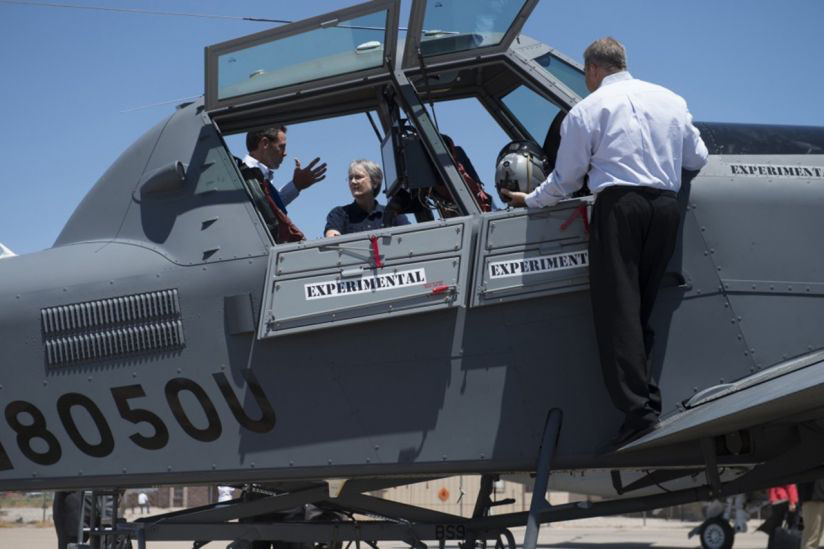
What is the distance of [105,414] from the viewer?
5746 mm

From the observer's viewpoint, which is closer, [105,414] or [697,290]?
[697,290]

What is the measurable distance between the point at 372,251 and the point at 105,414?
6.22 ft

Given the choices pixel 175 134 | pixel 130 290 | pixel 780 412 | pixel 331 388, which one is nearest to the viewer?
pixel 780 412

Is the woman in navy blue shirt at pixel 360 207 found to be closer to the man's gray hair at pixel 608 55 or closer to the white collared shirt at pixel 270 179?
the white collared shirt at pixel 270 179

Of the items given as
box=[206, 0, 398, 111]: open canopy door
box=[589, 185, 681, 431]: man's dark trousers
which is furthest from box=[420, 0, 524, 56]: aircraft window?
box=[589, 185, 681, 431]: man's dark trousers

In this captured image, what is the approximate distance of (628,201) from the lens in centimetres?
498

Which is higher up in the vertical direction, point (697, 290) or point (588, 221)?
point (588, 221)

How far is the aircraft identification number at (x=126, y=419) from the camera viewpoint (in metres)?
5.55

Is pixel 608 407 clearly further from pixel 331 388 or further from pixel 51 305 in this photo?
pixel 51 305

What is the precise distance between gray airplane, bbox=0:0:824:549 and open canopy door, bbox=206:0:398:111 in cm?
1

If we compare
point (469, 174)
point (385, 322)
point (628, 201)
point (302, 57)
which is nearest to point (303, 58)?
point (302, 57)

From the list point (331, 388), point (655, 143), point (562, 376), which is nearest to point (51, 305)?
point (331, 388)

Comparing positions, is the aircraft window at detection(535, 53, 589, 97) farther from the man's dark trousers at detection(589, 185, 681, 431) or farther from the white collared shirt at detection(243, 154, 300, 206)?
the white collared shirt at detection(243, 154, 300, 206)

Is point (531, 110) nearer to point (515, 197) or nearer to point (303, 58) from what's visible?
point (515, 197)
